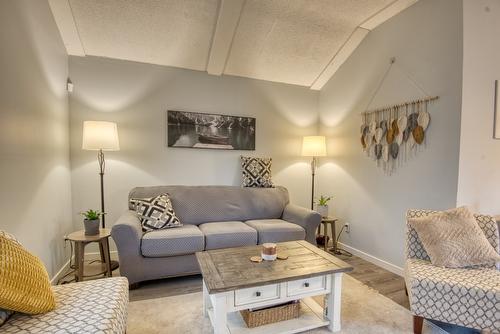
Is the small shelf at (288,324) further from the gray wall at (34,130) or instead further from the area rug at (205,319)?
the gray wall at (34,130)

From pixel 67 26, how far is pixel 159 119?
129cm

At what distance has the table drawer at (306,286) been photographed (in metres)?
1.70

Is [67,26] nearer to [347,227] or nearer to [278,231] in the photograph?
[278,231]

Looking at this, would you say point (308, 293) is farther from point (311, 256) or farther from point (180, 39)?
point (180, 39)

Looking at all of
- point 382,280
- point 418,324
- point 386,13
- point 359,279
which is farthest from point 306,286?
point 386,13

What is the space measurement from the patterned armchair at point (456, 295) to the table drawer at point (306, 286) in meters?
0.60

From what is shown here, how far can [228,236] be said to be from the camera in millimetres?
2584

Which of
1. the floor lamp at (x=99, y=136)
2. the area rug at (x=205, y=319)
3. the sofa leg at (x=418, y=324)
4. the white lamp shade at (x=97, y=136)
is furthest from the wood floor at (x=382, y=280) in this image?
the white lamp shade at (x=97, y=136)

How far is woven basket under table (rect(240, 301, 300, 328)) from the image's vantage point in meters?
1.69

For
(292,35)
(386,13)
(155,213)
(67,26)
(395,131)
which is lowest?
(155,213)

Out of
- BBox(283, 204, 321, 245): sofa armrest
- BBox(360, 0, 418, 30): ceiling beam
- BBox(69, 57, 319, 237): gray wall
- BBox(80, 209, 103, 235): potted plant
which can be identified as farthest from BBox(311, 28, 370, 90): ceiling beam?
BBox(80, 209, 103, 235): potted plant

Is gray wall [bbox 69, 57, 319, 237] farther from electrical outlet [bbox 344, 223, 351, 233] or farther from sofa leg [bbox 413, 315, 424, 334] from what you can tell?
sofa leg [bbox 413, 315, 424, 334]

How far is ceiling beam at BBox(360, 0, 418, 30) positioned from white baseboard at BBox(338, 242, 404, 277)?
2.76 meters

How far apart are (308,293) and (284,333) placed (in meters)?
0.30
